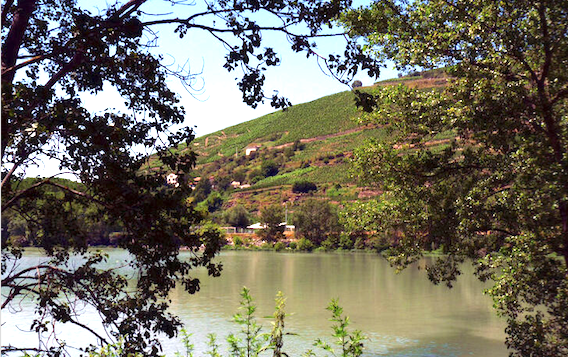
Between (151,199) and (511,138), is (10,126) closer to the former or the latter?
(151,199)

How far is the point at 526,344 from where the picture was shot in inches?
369

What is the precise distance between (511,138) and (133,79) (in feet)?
18.4

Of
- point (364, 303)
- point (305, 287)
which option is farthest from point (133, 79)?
point (305, 287)

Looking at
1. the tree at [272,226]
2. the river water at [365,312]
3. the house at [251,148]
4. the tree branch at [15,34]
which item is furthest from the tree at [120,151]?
the house at [251,148]

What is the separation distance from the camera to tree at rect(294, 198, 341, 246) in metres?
70.7

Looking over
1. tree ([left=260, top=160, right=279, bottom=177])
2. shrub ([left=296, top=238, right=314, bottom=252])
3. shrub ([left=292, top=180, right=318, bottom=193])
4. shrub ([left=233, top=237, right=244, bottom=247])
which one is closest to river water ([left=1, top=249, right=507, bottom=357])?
shrub ([left=296, top=238, right=314, bottom=252])

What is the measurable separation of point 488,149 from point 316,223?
60252 millimetres

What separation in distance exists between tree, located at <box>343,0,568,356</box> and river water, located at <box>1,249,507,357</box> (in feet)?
9.66

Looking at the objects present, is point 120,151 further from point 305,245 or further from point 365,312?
point 305,245

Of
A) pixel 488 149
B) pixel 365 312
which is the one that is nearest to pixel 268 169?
pixel 365 312

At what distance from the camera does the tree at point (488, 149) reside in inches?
331

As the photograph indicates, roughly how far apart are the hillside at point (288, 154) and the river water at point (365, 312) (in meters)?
63.8

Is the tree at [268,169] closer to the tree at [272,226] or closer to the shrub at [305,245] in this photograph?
the tree at [272,226]

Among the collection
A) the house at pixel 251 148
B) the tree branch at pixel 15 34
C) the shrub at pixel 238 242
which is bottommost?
the shrub at pixel 238 242
